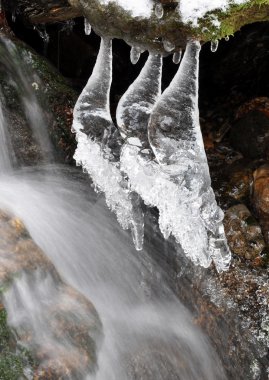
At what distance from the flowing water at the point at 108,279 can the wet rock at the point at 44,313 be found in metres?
0.04

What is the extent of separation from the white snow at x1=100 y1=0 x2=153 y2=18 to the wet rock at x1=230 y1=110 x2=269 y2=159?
3004 millimetres

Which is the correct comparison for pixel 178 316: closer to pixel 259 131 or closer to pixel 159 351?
pixel 159 351

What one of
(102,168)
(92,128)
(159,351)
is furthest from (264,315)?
(92,128)

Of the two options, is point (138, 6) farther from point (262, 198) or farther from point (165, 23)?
point (262, 198)

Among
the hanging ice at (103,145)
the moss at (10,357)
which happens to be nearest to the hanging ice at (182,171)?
the hanging ice at (103,145)

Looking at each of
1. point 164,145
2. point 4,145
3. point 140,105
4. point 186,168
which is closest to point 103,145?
point 140,105

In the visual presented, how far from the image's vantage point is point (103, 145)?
13.4 ft

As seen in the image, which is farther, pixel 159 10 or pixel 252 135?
pixel 252 135

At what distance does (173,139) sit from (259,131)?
282 cm

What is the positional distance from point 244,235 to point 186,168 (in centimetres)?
171

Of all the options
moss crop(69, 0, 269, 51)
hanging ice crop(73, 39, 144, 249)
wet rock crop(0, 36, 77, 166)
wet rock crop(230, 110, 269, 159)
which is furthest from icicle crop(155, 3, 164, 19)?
wet rock crop(230, 110, 269, 159)

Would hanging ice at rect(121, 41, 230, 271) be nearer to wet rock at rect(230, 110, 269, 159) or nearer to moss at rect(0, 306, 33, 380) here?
moss at rect(0, 306, 33, 380)

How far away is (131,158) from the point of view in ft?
11.8

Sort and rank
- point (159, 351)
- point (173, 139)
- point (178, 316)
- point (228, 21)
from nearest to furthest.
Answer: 1. point (228, 21)
2. point (173, 139)
3. point (159, 351)
4. point (178, 316)
